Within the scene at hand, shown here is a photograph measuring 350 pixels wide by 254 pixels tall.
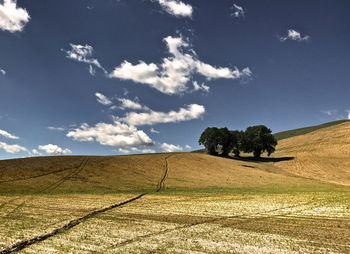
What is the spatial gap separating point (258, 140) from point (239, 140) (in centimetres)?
660

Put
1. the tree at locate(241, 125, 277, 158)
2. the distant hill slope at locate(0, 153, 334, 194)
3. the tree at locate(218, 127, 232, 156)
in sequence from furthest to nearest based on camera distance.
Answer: the tree at locate(218, 127, 232, 156), the tree at locate(241, 125, 277, 158), the distant hill slope at locate(0, 153, 334, 194)

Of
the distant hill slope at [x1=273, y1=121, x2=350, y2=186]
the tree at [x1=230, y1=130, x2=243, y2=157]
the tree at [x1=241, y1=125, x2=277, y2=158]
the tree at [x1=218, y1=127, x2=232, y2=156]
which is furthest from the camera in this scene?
the tree at [x1=230, y1=130, x2=243, y2=157]

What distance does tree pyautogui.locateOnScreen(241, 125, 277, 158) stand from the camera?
82.1 m

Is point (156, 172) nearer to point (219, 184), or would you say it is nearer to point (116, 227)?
point (219, 184)

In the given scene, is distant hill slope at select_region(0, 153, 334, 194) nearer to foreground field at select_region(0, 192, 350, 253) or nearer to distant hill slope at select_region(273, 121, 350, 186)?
distant hill slope at select_region(273, 121, 350, 186)

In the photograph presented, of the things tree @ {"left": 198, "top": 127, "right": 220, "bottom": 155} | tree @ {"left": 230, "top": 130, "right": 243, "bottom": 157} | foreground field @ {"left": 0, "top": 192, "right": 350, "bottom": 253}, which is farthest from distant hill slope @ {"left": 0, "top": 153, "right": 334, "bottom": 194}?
tree @ {"left": 230, "top": 130, "right": 243, "bottom": 157}

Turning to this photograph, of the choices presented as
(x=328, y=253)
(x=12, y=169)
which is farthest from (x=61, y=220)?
(x=12, y=169)

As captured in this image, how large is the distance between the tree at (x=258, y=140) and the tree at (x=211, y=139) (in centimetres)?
939

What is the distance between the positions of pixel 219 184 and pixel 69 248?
1313 inches

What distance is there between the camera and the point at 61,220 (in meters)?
14.3

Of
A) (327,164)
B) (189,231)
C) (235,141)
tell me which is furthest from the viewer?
(235,141)

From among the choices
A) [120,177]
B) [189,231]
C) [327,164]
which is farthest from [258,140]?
[189,231]

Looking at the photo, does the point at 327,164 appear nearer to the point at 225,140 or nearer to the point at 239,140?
the point at 239,140

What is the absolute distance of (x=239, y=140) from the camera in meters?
85.9
